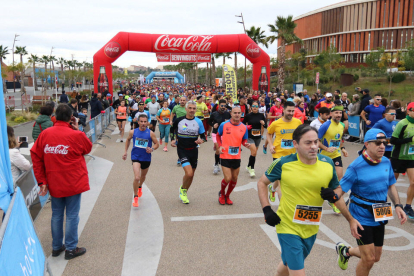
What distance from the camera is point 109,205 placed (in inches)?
262

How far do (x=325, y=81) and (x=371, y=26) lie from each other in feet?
85.1

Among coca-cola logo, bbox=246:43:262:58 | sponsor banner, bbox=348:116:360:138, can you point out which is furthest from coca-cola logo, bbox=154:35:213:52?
sponsor banner, bbox=348:116:360:138

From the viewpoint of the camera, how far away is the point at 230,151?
665cm

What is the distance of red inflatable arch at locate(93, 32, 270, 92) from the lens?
22.7 metres

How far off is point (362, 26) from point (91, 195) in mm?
74021

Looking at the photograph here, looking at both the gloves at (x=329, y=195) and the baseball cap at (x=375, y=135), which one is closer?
the gloves at (x=329, y=195)

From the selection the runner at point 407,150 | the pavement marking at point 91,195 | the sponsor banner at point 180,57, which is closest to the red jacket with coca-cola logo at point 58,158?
the pavement marking at point 91,195

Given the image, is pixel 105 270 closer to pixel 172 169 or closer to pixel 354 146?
pixel 172 169

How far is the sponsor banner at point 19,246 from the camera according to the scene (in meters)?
2.47

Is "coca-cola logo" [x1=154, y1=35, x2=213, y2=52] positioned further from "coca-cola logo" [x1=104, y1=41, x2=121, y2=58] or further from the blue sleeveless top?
the blue sleeveless top

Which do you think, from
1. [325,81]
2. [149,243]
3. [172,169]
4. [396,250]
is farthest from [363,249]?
[325,81]

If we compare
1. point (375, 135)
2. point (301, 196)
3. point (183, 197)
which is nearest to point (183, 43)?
point (183, 197)

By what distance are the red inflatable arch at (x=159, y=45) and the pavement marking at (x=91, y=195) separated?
44.1 ft

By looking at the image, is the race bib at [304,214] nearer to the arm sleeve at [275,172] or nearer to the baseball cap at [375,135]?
the arm sleeve at [275,172]
